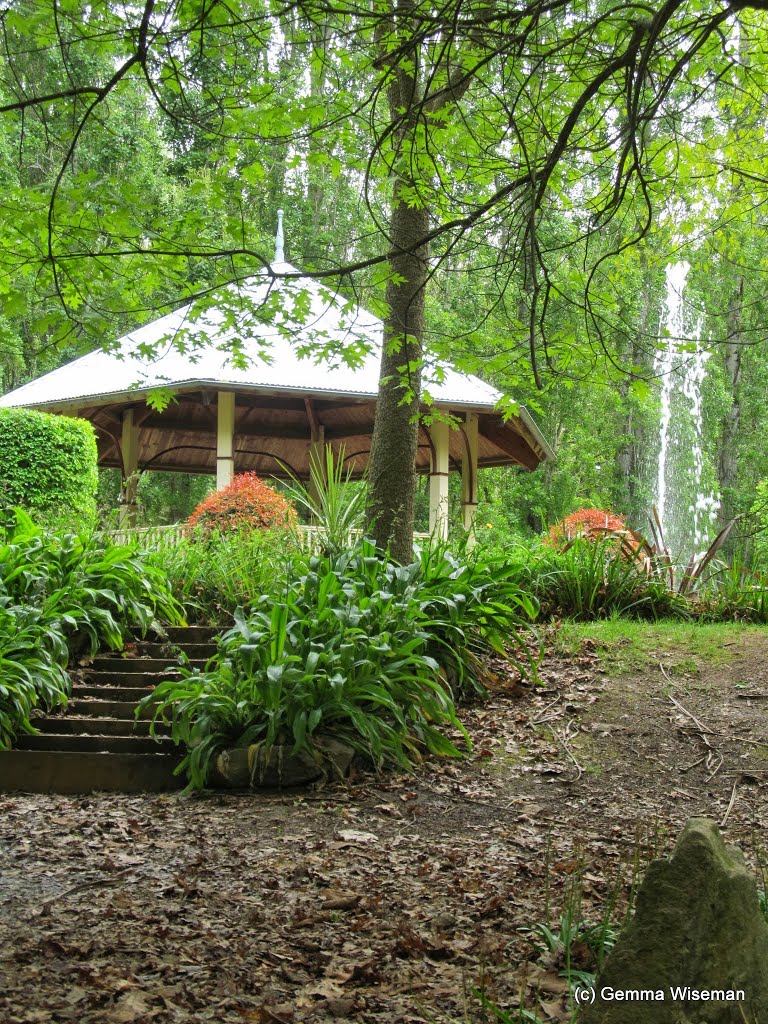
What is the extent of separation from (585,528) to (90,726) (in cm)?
607

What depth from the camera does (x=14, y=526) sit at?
7.38 metres

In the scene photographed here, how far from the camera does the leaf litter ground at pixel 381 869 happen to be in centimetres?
237

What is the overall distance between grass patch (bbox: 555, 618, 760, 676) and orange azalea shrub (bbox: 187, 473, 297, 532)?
10.4 feet

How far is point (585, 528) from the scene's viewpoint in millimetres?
9680

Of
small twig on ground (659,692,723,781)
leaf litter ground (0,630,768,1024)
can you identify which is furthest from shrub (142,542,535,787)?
small twig on ground (659,692,723,781)

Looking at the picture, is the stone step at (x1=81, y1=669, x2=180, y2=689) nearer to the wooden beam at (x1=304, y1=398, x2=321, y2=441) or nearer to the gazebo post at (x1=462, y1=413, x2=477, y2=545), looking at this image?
the gazebo post at (x1=462, y1=413, x2=477, y2=545)

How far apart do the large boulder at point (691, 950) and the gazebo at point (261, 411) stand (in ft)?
22.2

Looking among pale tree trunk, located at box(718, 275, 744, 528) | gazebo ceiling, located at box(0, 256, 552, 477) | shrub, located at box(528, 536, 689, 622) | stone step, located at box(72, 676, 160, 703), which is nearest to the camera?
stone step, located at box(72, 676, 160, 703)

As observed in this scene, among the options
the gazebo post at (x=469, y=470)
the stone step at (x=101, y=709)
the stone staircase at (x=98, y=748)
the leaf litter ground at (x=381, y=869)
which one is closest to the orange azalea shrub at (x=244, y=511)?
the stone staircase at (x=98, y=748)

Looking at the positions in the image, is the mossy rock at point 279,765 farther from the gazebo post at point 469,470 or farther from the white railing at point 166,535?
the gazebo post at point 469,470

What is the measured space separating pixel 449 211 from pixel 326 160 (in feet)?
2.20

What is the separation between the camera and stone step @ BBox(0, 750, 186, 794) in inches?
188

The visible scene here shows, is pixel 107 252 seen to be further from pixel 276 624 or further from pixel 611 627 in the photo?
pixel 611 627

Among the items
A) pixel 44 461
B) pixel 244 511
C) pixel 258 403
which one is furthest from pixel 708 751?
pixel 258 403
